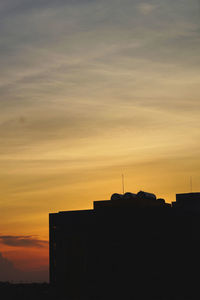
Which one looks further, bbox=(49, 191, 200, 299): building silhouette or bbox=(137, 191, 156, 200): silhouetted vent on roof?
bbox=(137, 191, 156, 200): silhouetted vent on roof

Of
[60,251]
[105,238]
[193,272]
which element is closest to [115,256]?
[105,238]

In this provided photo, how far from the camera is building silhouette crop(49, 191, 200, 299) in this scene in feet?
379

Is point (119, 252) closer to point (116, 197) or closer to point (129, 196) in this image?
point (116, 197)

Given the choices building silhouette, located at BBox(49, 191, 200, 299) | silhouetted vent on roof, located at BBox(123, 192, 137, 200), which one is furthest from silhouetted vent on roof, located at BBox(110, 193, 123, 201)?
silhouetted vent on roof, located at BBox(123, 192, 137, 200)

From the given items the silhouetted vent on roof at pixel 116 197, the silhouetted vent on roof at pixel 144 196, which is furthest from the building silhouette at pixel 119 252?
the silhouetted vent on roof at pixel 144 196

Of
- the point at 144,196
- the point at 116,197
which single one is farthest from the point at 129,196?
the point at 144,196

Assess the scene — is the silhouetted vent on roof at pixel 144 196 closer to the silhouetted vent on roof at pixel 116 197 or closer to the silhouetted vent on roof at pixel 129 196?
the silhouetted vent on roof at pixel 129 196

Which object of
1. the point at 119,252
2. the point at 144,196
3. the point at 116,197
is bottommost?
the point at 119,252

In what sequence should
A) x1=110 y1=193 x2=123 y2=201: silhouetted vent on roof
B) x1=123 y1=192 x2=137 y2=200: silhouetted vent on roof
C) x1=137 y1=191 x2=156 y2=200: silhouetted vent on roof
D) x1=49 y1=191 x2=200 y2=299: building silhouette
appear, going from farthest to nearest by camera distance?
x1=137 y1=191 x2=156 y2=200: silhouetted vent on roof < x1=110 y1=193 x2=123 y2=201: silhouetted vent on roof < x1=123 y1=192 x2=137 y2=200: silhouetted vent on roof < x1=49 y1=191 x2=200 y2=299: building silhouette

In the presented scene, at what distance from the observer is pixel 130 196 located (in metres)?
119

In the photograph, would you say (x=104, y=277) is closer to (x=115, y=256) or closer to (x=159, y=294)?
(x=115, y=256)

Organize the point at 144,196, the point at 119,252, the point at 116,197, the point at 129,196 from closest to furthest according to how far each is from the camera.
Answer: the point at 119,252
the point at 129,196
the point at 116,197
the point at 144,196

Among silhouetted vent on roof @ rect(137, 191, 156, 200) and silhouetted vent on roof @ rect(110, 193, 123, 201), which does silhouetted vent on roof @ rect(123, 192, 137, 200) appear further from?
silhouetted vent on roof @ rect(137, 191, 156, 200)

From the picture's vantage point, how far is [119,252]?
383ft
